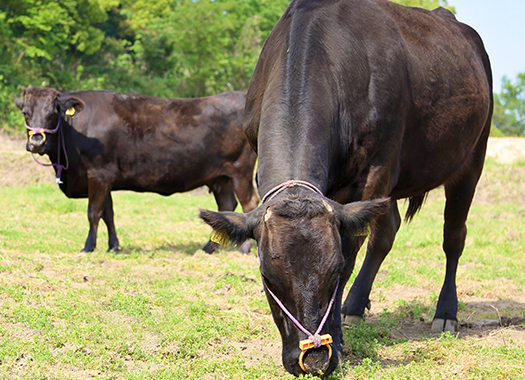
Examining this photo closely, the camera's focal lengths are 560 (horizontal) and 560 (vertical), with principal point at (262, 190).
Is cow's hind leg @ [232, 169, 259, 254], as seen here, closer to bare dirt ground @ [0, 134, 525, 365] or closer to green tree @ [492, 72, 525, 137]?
bare dirt ground @ [0, 134, 525, 365]

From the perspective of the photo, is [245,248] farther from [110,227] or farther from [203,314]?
[203,314]

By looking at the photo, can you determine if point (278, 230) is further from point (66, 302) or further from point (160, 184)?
point (160, 184)

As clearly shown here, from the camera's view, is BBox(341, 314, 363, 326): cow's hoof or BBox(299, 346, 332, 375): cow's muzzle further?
BBox(341, 314, 363, 326): cow's hoof

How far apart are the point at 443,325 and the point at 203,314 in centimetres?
214

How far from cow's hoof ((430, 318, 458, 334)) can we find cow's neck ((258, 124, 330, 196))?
7.40 feet

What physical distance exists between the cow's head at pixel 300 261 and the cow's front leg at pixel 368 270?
1.81 metres

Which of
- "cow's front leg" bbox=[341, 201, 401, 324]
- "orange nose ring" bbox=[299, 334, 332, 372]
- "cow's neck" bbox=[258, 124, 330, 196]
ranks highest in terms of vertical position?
"cow's neck" bbox=[258, 124, 330, 196]

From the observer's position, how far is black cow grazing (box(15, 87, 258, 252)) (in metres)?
8.49

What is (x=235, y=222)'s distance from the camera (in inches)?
127

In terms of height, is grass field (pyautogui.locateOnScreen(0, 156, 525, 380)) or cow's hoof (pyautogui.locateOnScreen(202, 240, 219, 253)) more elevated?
grass field (pyautogui.locateOnScreen(0, 156, 525, 380))

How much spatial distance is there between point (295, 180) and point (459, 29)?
11.4 ft

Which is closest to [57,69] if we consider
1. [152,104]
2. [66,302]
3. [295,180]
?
[152,104]

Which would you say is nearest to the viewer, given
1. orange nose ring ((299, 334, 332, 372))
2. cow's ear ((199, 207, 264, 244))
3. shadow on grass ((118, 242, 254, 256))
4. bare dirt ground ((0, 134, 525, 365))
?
orange nose ring ((299, 334, 332, 372))

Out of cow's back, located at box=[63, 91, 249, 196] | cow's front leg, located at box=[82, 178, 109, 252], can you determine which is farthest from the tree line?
cow's front leg, located at box=[82, 178, 109, 252]
